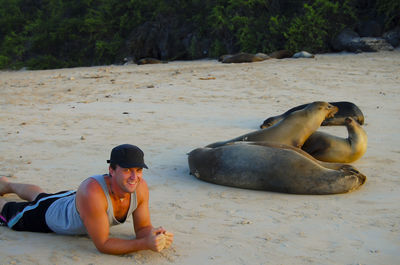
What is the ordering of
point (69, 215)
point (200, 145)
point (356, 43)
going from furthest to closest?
point (356, 43) → point (200, 145) → point (69, 215)

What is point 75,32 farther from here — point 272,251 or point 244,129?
point 272,251

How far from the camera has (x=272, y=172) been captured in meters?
4.71

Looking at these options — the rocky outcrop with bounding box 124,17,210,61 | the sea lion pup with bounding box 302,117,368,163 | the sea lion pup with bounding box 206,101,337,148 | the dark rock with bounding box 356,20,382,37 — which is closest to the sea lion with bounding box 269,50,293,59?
the dark rock with bounding box 356,20,382,37

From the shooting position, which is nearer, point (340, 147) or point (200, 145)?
point (340, 147)

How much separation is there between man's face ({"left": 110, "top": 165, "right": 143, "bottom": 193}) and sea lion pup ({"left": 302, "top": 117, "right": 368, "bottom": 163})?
9.17 ft

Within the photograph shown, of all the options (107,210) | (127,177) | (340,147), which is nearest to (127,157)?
(127,177)

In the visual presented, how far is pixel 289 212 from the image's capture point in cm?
417

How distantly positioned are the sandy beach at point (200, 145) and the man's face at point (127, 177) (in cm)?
45

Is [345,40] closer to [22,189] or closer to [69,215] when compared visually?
[22,189]

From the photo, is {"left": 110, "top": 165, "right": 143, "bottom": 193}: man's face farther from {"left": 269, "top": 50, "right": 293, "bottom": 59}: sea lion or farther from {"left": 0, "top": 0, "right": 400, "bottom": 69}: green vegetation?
{"left": 0, "top": 0, "right": 400, "bottom": 69}: green vegetation

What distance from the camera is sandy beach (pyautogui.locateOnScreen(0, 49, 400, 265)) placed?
3424mm

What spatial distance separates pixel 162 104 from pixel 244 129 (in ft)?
8.03

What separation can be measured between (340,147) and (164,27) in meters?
19.7

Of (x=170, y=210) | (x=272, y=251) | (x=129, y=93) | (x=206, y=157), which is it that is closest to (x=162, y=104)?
(x=129, y=93)
